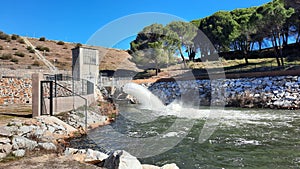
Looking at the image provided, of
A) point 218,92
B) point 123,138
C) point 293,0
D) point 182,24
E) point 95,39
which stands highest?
point 182,24

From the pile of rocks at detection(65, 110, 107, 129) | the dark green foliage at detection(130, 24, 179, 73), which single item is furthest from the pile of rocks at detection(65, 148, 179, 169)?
the dark green foliage at detection(130, 24, 179, 73)

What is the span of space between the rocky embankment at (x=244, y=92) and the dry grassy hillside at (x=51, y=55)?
1801 cm

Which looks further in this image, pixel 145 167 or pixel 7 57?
pixel 7 57

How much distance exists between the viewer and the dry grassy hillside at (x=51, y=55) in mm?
31431

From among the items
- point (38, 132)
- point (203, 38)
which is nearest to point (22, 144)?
point (38, 132)

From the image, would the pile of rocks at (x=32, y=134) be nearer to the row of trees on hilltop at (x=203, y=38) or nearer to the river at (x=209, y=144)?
the river at (x=209, y=144)

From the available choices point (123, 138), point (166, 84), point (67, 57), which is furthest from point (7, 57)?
point (123, 138)

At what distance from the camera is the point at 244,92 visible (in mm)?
16438

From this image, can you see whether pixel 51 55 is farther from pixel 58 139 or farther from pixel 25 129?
pixel 58 139

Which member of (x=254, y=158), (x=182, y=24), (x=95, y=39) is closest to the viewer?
(x=254, y=158)

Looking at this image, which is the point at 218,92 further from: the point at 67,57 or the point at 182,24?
the point at 67,57

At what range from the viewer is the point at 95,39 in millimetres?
12812

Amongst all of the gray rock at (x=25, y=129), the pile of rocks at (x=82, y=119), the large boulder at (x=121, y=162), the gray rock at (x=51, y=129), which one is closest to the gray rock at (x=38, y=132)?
the gray rock at (x=25, y=129)

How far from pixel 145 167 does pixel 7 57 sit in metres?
32.6
